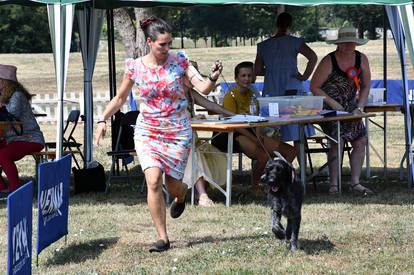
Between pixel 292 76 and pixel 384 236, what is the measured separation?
325 centimetres

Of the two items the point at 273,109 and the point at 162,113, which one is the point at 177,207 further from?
the point at 273,109

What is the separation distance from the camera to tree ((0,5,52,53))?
52281 mm

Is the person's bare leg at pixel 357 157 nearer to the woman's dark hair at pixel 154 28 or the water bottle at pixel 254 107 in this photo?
the water bottle at pixel 254 107

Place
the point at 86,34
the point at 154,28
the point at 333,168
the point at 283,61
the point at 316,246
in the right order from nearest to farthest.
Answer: the point at 154,28 → the point at 316,246 → the point at 333,168 → the point at 283,61 → the point at 86,34

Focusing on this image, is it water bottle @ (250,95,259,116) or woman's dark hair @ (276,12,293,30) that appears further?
woman's dark hair @ (276,12,293,30)

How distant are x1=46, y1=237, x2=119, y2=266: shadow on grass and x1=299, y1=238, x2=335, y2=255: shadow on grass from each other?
1.41 m

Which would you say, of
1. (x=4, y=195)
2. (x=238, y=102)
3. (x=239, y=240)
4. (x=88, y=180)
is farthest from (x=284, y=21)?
(x=239, y=240)

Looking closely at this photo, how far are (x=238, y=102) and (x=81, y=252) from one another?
3.04 metres

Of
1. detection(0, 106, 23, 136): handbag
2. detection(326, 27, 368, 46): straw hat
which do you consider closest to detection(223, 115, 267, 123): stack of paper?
detection(326, 27, 368, 46): straw hat

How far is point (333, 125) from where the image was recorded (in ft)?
30.6

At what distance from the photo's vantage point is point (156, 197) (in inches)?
252

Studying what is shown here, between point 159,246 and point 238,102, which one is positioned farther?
point 238,102

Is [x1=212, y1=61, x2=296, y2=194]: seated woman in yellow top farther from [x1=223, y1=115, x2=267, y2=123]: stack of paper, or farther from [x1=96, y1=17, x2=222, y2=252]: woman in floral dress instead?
[x1=96, y1=17, x2=222, y2=252]: woman in floral dress

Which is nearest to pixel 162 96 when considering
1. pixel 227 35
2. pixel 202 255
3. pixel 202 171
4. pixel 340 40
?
pixel 202 255
